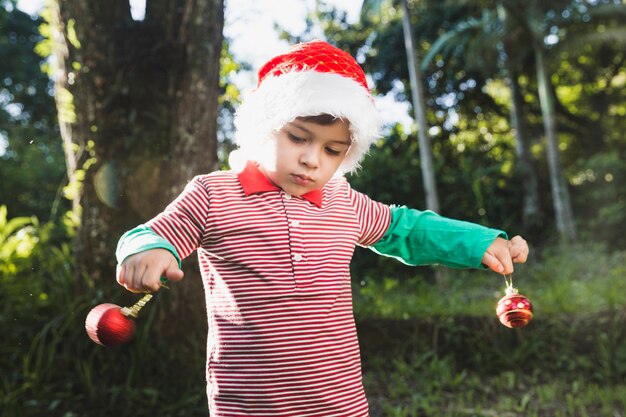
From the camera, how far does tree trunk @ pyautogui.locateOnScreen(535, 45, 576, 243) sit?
11.3m

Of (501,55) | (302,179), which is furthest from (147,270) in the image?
(501,55)

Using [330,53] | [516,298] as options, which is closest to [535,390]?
[516,298]

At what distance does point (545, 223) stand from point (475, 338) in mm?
8515

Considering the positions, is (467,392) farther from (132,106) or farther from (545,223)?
(545,223)

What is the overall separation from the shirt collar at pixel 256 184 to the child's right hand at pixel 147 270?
1.21ft

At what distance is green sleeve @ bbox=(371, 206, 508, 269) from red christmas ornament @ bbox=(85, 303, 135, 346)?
79 centimetres

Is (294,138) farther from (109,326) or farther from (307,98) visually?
(109,326)

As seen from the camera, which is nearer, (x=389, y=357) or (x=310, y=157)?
(x=310, y=157)

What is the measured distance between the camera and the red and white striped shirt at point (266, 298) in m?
1.45

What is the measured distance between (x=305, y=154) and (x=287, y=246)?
226 mm

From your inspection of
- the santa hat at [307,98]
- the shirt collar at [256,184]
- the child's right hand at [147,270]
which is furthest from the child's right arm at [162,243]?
the santa hat at [307,98]

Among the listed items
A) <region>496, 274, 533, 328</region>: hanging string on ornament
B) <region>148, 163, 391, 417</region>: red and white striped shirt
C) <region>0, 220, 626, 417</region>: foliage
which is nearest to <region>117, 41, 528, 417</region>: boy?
<region>148, 163, 391, 417</region>: red and white striped shirt

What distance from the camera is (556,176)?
11742mm

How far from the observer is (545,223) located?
482 inches
